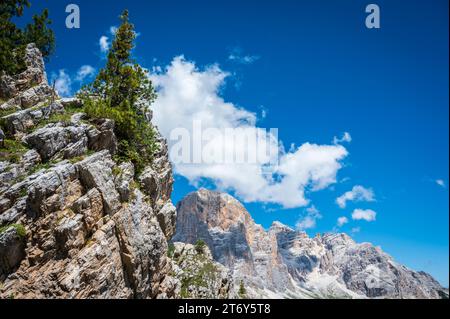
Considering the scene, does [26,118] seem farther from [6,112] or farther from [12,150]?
[12,150]

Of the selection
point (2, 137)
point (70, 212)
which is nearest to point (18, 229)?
point (70, 212)

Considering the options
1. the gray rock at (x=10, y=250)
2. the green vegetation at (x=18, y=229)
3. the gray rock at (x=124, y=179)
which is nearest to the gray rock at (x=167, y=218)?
the gray rock at (x=124, y=179)

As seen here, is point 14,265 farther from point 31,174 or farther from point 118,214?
point 118,214

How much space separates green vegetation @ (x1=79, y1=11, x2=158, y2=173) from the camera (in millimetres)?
47531

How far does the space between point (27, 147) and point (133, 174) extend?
44.5 feet

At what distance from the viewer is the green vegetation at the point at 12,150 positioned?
1367 inches

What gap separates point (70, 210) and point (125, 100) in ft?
65.6

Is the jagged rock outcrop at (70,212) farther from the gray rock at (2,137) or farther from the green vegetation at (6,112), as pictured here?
the green vegetation at (6,112)

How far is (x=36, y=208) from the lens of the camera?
32.4m

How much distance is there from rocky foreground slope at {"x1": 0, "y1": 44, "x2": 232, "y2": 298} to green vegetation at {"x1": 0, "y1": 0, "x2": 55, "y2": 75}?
3.43 metres

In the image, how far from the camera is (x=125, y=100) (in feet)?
165

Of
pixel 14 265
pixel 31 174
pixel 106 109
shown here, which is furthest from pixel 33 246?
pixel 106 109

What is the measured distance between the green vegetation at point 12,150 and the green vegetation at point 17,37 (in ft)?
66.6
